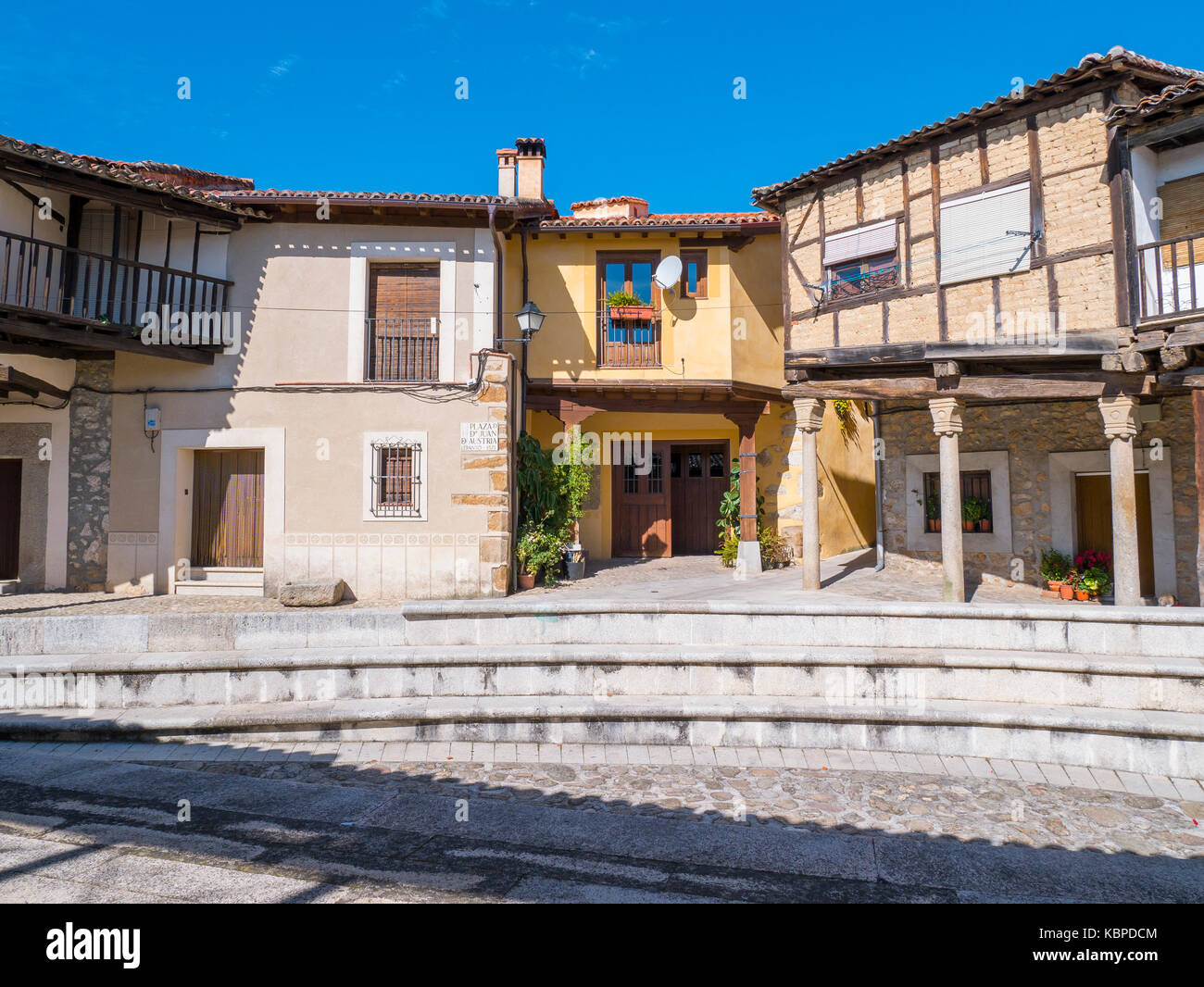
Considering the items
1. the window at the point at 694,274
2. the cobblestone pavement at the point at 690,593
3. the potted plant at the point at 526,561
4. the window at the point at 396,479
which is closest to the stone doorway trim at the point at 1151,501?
the cobblestone pavement at the point at 690,593

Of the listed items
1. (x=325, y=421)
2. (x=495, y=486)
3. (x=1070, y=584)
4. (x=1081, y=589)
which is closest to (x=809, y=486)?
(x=1070, y=584)

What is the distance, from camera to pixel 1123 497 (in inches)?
357

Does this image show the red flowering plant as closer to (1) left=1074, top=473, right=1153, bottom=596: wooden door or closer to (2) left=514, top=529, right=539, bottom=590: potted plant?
(1) left=1074, top=473, right=1153, bottom=596: wooden door

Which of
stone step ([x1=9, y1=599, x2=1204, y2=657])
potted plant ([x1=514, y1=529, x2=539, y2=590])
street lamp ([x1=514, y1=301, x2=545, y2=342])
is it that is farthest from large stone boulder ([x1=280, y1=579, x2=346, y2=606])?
street lamp ([x1=514, y1=301, x2=545, y2=342])

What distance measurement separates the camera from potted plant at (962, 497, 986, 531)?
40.4ft

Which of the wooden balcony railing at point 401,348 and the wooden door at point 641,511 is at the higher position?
the wooden balcony railing at point 401,348

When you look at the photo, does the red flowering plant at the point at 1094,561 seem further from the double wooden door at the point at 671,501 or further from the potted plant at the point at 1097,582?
the double wooden door at the point at 671,501

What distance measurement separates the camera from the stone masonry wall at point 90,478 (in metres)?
12.1

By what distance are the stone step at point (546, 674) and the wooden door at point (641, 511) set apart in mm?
8583

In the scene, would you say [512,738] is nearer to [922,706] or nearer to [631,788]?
[631,788]

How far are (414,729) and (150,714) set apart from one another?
2.56m

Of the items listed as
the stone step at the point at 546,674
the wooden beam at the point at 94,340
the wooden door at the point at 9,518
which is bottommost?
the stone step at the point at 546,674

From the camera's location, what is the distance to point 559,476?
1284cm
